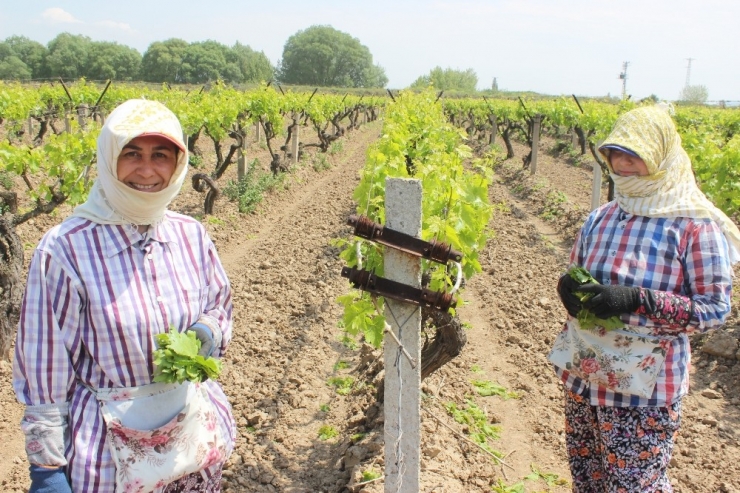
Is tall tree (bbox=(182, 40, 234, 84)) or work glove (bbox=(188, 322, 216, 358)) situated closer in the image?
work glove (bbox=(188, 322, 216, 358))

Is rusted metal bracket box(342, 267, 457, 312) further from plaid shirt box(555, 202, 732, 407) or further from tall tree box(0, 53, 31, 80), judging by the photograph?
tall tree box(0, 53, 31, 80)

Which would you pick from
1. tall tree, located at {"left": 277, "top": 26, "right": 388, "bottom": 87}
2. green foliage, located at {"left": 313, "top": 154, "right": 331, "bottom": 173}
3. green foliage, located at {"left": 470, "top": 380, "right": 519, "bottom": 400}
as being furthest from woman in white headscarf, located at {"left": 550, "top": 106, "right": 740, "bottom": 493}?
tall tree, located at {"left": 277, "top": 26, "right": 388, "bottom": 87}

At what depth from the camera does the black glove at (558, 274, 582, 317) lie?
2.28 meters

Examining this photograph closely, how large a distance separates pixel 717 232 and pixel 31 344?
223 centimetres

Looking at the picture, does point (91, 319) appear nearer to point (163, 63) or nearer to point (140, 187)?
point (140, 187)

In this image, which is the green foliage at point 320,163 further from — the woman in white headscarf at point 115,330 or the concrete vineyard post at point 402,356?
the woman in white headscarf at point 115,330

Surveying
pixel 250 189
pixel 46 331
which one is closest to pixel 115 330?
pixel 46 331

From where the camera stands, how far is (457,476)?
3.49m

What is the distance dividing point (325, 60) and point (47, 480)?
10408 centimetres

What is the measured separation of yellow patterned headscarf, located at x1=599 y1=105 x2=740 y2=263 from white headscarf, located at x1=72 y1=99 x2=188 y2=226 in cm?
158

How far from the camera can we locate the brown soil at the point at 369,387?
3.66 meters

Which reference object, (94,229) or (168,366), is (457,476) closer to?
(168,366)

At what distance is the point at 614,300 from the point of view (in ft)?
7.05

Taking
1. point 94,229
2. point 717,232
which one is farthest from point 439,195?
point 94,229
